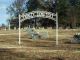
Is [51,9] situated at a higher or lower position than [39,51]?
higher

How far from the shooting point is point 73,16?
288 ft

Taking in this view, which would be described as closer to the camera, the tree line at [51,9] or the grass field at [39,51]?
the grass field at [39,51]

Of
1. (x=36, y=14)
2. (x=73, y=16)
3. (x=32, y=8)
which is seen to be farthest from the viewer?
(x=32, y=8)

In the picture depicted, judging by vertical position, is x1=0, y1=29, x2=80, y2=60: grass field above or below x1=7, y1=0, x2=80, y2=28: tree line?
below

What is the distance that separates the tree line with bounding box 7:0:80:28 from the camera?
292ft

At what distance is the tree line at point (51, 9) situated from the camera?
89.0 meters

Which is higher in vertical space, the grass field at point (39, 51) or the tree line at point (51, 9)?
the tree line at point (51, 9)

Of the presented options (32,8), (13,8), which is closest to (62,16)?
(32,8)

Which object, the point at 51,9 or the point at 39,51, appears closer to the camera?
the point at 39,51

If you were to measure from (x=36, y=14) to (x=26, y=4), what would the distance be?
224ft

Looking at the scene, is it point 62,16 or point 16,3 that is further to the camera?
point 16,3

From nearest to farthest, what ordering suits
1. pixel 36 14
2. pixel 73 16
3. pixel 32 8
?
Result: pixel 36 14 → pixel 73 16 → pixel 32 8

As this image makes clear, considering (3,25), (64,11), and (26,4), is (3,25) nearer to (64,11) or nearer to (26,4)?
(26,4)

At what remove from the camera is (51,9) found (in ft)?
315
